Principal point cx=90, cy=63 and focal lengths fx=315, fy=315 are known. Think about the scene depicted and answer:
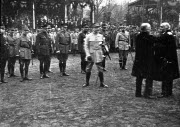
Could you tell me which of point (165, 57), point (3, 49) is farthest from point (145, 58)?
point (3, 49)

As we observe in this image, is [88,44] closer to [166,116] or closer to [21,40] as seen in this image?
[21,40]

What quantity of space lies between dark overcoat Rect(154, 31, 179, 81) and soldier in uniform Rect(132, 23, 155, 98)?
200 mm

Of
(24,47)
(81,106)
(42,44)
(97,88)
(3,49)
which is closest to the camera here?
(81,106)

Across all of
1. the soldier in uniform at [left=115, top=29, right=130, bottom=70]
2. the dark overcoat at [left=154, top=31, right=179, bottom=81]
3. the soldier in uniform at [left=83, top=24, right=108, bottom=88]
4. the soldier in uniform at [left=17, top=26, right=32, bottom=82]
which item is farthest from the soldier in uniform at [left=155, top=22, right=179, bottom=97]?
the soldier in uniform at [left=115, top=29, right=130, bottom=70]

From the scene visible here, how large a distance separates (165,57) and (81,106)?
255 cm

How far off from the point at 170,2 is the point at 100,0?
7028 mm

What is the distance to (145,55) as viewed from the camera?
7945mm

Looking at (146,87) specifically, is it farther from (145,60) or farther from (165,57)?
(165,57)

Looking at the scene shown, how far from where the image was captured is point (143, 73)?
26.1 feet

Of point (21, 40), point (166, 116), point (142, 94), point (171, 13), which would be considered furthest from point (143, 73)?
point (171, 13)

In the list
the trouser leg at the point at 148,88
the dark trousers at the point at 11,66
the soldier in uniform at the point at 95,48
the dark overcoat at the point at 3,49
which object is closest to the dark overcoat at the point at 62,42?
the dark trousers at the point at 11,66

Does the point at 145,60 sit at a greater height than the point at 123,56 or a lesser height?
greater

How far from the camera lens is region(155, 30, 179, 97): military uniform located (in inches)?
313

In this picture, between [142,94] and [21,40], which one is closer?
[142,94]
